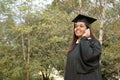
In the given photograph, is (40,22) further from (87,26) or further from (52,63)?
(87,26)

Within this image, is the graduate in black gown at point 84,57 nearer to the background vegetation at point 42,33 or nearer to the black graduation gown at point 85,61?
the black graduation gown at point 85,61

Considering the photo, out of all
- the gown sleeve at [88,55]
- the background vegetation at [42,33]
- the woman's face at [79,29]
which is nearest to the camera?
the gown sleeve at [88,55]

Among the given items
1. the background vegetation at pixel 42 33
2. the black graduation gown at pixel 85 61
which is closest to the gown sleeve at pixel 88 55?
the black graduation gown at pixel 85 61

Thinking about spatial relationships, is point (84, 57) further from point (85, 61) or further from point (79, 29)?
point (79, 29)

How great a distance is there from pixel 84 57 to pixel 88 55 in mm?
57

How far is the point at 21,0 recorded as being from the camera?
1124 centimetres

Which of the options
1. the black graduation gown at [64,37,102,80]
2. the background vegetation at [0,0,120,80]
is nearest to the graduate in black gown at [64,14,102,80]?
the black graduation gown at [64,37,102,80]

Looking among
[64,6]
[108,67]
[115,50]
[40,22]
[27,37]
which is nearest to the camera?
[64,6]

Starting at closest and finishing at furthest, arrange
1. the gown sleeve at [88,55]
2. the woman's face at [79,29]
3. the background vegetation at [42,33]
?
the gown sleeve at [88,55] < the woman's face at [79,29] < the background vegetation at [42,33]

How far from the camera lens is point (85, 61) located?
2.83m

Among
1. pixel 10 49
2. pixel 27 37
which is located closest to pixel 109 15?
pixel 27 37

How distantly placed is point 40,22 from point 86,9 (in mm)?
4304

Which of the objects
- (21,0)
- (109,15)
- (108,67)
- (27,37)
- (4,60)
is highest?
(21,0)

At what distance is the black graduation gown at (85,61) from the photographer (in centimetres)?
279
